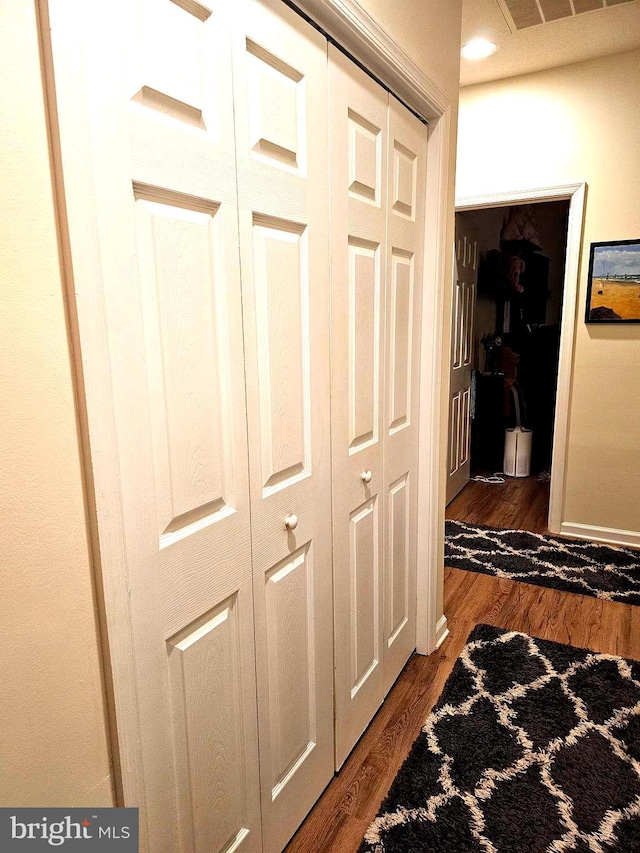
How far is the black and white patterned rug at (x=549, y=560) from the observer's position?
2.88m

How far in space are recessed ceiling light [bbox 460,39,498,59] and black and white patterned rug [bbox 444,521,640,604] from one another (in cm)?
270

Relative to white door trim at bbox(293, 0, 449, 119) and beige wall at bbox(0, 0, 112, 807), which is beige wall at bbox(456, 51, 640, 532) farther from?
beige wall at bbox(0, 0, 112, 807)

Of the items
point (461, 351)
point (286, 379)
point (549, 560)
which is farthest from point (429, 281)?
point (461, 351)

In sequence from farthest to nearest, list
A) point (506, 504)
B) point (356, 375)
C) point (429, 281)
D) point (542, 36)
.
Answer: point (506, 504) → point (542, 36) → point (429, 281) → point (356, 375)

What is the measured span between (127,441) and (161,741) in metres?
0.56

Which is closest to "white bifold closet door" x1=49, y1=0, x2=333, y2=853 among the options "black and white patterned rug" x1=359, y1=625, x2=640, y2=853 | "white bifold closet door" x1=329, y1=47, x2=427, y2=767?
"white bifold closet door" x1=329, y1=47, x2=427, y2=767

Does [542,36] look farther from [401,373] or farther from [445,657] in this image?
[445,657]

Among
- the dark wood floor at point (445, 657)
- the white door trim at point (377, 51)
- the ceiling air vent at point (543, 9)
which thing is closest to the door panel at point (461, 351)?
the dark wood floor at point (445, 657)

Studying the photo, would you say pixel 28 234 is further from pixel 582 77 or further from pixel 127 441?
pixel 582 77

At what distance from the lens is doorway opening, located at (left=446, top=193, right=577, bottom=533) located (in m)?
4.06

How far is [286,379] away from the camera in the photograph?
1272mm

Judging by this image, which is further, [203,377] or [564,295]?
[564,295]

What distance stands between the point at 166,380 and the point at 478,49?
9.22 feet

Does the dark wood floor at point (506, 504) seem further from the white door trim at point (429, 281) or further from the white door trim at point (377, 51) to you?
the white door trim at point (377, 51)
